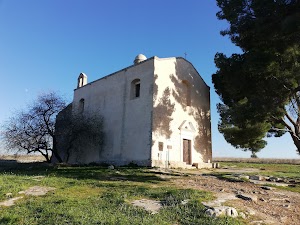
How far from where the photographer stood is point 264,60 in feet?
44.2

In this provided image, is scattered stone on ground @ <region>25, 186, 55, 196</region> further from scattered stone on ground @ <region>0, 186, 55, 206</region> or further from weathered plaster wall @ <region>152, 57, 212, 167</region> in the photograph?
weathered plaster wall @ <region>152, 57, 212, 167</region>

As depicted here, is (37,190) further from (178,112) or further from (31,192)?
(178,112)

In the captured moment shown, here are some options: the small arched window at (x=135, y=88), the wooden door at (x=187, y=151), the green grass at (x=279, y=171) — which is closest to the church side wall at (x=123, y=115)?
the small arched window at (x=135, y=88)

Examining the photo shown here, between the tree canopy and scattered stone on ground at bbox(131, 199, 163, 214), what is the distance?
9166 mm

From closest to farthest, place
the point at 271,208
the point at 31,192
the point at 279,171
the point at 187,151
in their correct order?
1. the point at 271,208
2. the point at 31,192
3. the point at 187,151
4. the point at 279,171

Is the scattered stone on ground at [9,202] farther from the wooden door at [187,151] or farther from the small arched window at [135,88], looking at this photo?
the wooden door at [187,151]

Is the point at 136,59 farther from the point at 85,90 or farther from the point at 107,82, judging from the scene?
the point at 85,90

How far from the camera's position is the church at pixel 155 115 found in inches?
770

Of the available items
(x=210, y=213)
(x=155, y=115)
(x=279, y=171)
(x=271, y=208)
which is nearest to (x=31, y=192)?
(x=210, y=213)

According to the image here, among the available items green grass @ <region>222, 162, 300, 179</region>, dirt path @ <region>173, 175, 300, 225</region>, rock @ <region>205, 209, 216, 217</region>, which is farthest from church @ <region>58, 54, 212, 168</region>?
rock @ <region>205, 209, 216, 217</region>

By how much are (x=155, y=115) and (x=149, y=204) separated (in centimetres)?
1256

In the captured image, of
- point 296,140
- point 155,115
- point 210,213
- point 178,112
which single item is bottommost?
point 210,213

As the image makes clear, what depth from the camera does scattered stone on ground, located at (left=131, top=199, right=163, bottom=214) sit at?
665 cm

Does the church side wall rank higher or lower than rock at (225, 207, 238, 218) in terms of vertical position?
higher
